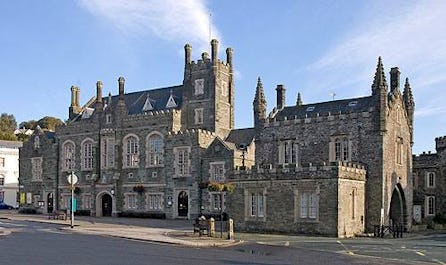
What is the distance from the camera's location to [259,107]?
160 feet

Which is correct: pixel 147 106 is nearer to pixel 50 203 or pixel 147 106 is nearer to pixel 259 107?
pixel 259 107

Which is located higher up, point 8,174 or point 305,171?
point 305,171

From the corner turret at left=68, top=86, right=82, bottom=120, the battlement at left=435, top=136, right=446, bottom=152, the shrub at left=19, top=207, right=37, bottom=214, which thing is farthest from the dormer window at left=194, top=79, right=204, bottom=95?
the battlement at left=435, top=136, right=446, bottom=152

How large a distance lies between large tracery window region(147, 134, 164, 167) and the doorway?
7332mm

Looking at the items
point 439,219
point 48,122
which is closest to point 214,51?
point 439,219

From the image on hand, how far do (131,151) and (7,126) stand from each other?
245ft

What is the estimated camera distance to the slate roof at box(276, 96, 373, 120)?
4259cm

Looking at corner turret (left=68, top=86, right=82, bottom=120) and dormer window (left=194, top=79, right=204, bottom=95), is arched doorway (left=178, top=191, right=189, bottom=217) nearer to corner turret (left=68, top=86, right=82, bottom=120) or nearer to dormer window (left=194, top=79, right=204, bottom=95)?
dormer window (left=194, top=79, right=204, bottom=95)

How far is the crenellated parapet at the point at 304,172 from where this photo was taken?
34.6 meters

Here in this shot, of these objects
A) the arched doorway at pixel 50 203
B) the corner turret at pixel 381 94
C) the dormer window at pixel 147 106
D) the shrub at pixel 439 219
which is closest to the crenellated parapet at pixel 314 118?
the corner turret at pixel 381 94

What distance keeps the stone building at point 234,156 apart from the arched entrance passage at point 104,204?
11 centimetres

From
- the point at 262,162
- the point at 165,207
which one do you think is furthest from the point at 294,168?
the point at 165,207

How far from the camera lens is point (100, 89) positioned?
206 ft

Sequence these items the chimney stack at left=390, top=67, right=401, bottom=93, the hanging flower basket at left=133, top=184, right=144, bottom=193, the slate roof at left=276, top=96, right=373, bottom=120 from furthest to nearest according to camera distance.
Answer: the hanging flower basket at left=133, top=184, right=144, bottom=193
the chimney stack at left=390, top=67, right=401, bottom=93
the slate roof at left=276, top=96, right=373, bottom=120
